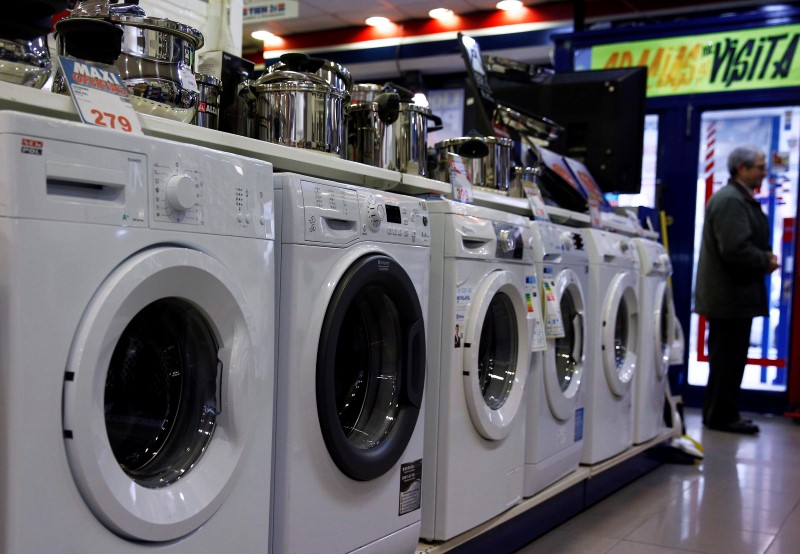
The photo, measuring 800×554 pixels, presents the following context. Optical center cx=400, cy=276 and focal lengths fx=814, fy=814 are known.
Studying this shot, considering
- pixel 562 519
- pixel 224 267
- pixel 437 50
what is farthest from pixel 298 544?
pixel 437 50

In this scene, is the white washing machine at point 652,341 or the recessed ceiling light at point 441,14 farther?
the recessed ceiling light at point 441,14

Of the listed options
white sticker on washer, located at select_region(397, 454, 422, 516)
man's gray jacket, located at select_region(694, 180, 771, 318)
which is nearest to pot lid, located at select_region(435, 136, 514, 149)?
white sticker on washer, located at select_region(397, 454, 422, 516)

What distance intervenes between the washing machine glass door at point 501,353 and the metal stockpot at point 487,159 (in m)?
0.55

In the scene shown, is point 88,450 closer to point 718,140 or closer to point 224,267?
point 224,267

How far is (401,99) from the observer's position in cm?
244

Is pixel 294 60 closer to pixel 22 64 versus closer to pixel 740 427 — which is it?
pixel 22 64

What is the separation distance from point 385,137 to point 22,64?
Answer: 1.13 meters

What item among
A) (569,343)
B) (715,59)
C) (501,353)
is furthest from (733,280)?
(501,353)

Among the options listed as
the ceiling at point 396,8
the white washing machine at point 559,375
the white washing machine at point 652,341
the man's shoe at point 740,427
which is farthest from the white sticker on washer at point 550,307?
the ceiling at point 396,8

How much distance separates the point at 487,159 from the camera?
3.08 m

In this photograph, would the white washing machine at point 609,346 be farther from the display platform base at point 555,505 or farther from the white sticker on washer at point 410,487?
the white sticker on washer at point 410,487

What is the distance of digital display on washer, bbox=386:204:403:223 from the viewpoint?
2.05 metres

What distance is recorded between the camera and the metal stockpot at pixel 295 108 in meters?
2.01

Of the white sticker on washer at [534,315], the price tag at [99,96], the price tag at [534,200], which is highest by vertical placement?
the price tag at [99,96]
